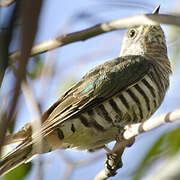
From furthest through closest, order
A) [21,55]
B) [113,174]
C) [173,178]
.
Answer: [113,174]
[173,178]
[21,55]

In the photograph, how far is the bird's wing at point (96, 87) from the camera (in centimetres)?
364

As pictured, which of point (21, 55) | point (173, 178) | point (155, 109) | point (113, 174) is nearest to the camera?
point (21, 55)

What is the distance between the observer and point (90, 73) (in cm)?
424

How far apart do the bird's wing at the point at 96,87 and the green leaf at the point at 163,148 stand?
4.52 ft

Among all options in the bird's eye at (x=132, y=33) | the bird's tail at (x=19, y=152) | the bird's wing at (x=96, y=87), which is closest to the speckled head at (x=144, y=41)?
the bird's eye at (x=132, y=33)

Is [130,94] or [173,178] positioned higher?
[130,94]

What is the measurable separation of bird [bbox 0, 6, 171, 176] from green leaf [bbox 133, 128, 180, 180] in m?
1.29

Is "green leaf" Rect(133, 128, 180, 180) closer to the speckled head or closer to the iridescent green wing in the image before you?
the iridescent green wing

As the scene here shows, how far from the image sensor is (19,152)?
3.46 m

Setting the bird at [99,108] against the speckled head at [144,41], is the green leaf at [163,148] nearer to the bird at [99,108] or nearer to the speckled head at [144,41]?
the bird at [99,108]

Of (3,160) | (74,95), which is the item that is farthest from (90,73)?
(3,160)

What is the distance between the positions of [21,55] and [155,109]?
368cm

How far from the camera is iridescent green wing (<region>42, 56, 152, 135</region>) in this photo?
12.0 ft

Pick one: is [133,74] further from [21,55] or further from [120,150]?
[21,55]
